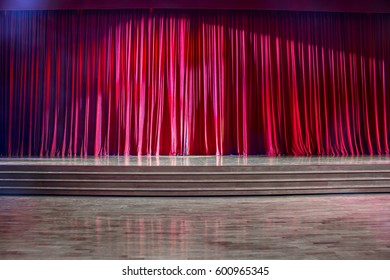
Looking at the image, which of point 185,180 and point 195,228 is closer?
point 195,228

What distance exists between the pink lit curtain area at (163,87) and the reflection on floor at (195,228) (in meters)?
2.81

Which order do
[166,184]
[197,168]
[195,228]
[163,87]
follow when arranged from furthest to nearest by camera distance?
[163,87] → [197,168] → [166,184] → [195,228]

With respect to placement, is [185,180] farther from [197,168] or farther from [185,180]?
[197,168]

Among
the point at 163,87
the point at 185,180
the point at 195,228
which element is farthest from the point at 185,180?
the point at 163,87

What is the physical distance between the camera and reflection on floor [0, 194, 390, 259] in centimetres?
229

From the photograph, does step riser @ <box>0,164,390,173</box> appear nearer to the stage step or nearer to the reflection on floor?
the stage step

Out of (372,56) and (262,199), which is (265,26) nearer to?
(372,56)

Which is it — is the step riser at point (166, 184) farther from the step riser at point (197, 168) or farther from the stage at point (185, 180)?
the step riser at point (197, 168)

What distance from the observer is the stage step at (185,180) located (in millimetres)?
4387

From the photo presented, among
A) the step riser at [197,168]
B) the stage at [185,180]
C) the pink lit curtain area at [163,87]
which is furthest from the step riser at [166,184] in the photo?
the pink lit curtain area at [163,87]

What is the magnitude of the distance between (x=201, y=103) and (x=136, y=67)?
1.21 metres

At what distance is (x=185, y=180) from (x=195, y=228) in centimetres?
154

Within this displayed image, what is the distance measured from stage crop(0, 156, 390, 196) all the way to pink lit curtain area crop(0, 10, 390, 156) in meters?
2.36

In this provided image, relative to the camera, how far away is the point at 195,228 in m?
2.88
